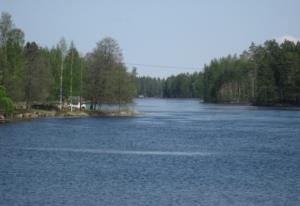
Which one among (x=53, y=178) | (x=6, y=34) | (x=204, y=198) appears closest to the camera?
(x=204, y=198)

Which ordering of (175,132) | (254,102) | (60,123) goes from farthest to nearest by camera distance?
1. (254,102)
2. (60,123)
3. (175,132)

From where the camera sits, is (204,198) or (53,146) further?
(53,146)

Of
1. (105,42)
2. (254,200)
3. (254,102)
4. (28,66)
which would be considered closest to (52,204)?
(254,200)

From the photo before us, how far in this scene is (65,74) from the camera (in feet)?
386

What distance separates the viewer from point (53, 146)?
5472 centimetres

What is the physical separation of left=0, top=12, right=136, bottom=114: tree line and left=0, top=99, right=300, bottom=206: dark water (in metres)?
24.2

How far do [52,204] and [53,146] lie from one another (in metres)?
27.5

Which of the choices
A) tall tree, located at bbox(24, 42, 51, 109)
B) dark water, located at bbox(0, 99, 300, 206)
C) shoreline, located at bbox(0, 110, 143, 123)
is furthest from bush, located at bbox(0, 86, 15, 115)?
tall tree, located at bbox(24, 42, 51, 109)

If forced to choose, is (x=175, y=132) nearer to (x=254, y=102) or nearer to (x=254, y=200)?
(x=254, y=200)

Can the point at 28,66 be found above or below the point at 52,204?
above

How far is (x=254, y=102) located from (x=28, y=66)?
95.1 metres

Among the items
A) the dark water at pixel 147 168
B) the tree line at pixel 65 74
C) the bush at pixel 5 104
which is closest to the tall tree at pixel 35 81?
the tree line at pixel 65 74

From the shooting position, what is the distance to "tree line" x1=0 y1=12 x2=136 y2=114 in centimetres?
9376

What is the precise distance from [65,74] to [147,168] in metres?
80.2
